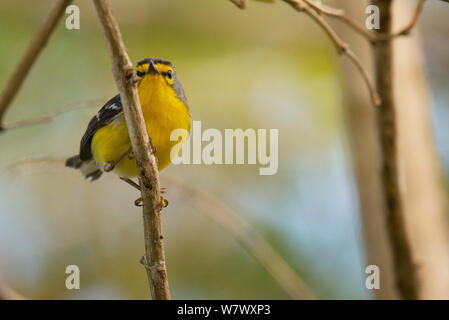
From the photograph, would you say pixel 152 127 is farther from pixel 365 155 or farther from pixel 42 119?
pixel 365 155

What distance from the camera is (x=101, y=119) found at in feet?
12.5

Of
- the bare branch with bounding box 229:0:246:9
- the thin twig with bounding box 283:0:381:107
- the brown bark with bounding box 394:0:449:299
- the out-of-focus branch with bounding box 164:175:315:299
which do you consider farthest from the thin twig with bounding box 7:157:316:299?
the bare branch with bounding box 229:0:246:9

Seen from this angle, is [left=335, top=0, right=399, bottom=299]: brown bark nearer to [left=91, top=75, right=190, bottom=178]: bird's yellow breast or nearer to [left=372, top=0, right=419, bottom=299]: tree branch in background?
[left=372, top=0, right=419, bottom=299]: tree branch in background

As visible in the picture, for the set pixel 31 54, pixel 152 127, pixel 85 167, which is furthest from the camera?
pixel 85 167

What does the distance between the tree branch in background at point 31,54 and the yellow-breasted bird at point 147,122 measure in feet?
3.60

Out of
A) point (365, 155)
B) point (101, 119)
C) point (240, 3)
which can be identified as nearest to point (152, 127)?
point (101, 119)

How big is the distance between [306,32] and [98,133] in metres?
3.94

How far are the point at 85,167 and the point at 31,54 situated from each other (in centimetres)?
213

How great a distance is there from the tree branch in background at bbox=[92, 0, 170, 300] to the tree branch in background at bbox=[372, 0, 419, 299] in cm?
163

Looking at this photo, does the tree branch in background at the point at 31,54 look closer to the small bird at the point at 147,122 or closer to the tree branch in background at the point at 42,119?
the tree branch in background at the point at 42,119

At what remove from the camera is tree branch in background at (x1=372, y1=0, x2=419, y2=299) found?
134 inches

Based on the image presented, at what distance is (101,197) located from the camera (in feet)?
20.9
